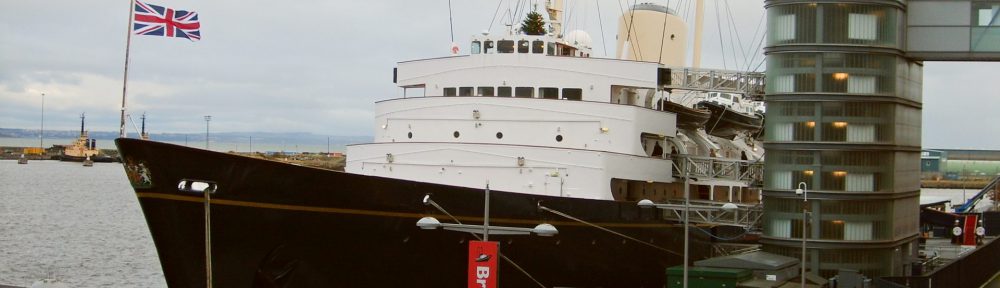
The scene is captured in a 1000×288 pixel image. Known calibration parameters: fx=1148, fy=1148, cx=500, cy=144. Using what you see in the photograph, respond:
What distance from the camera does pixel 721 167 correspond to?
3033cm

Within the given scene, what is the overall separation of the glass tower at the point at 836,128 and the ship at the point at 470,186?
2502mm

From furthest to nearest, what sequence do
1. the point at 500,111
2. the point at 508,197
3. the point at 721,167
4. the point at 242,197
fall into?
the point at 721,167
the point at 500,111
the point at 508,197
the point at 242,197

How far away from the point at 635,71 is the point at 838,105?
5272mm

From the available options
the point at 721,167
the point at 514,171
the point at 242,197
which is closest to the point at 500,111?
the point at 514,171

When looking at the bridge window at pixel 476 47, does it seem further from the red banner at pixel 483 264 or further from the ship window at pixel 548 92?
the red banner at pixel 483 264

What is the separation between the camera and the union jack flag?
18891mm

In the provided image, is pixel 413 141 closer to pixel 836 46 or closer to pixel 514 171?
pixel 514 171

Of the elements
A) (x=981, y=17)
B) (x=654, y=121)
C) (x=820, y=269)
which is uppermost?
(x=981, y=17)

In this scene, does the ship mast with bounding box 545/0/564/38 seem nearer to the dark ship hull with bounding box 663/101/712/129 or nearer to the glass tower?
the dark ship hull with bounding box 663/101/712/129

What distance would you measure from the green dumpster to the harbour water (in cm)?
1505

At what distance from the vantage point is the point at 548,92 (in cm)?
2809

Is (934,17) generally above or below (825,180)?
above

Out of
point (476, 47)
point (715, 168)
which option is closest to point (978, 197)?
point (715, 168)

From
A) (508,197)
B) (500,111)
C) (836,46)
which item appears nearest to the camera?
(508,197)
